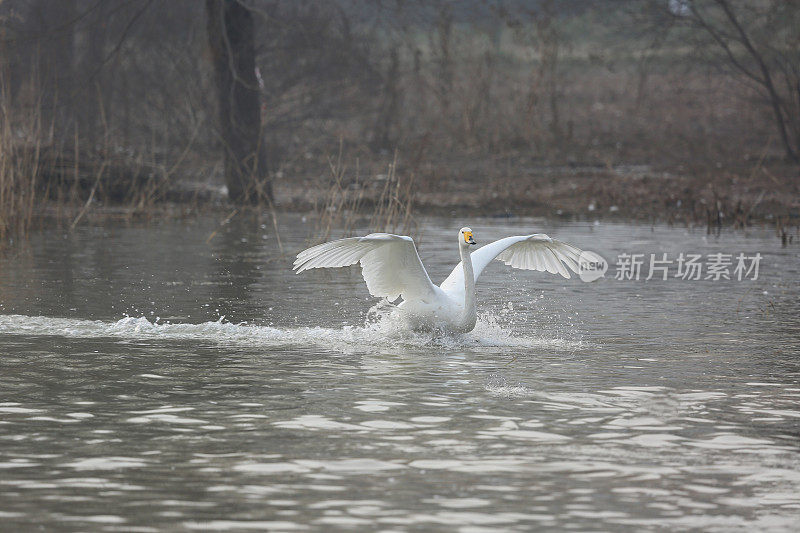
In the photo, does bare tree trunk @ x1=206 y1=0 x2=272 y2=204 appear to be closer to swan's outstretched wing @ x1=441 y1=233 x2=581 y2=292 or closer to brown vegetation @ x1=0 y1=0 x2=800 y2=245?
brown vegetation @ x1=0 y1=0 x2=800 y2=245

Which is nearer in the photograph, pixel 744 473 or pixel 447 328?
pixel 744 473

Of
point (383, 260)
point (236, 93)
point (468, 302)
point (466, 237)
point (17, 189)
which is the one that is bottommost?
point (468, 302)

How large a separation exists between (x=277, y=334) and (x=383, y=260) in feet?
3.39

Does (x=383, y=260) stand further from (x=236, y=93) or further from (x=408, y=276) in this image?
(x=236, y=93)

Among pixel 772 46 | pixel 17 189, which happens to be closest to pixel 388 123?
pixel 772 46

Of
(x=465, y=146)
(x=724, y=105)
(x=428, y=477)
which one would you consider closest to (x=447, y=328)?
(x=428, y=477)

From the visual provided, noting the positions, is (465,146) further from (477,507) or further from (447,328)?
(477,507)

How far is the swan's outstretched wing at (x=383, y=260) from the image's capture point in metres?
9.96

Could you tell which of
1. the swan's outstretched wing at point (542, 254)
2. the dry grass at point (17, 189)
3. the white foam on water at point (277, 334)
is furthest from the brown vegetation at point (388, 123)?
the white foam on water at point (277, 334)

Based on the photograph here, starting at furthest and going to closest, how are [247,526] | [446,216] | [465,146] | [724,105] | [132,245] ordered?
[724,105] < [465,146] < [446,216] < [132,245] < [247,526]

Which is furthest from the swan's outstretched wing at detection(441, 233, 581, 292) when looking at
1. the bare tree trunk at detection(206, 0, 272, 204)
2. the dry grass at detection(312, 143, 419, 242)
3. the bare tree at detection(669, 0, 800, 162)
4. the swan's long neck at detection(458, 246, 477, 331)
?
the bare tree at detection(669, 0, 800, 162)

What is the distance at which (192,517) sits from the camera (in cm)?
549

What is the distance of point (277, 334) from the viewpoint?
10477 mm

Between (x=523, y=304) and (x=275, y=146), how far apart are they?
1517 cm
